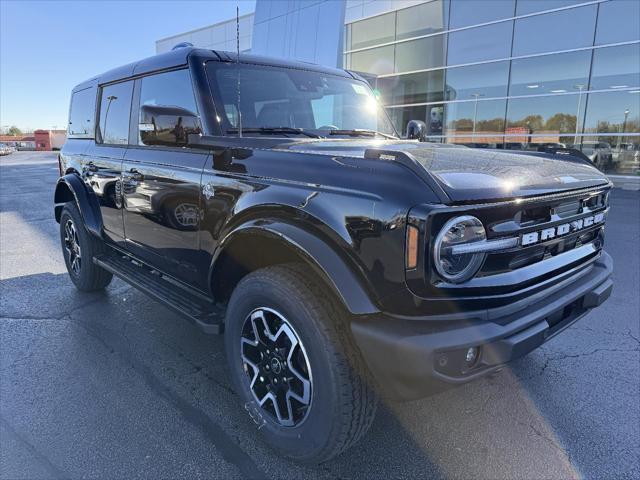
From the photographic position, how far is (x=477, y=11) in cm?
1584

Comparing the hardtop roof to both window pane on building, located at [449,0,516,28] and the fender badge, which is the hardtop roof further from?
window pane on building, located at [449,0,516,28]

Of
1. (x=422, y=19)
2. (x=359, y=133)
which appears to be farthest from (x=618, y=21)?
(x=359, y=133)

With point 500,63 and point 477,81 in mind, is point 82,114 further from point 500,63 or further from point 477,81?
point 477,81

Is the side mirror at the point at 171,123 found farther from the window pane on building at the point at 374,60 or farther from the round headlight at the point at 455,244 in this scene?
the window pane on building at the point at 374,60

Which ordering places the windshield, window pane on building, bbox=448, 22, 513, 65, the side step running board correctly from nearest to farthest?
the side step running board
the windshield
window pane on building, bbox=448, 22, 513, 65

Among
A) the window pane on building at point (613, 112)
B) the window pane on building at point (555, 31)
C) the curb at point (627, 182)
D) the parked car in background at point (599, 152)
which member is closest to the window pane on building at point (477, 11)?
the window pane on building at point (555, 31)

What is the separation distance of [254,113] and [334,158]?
1.05 m

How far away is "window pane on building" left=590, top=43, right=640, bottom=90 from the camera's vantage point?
13.5 m

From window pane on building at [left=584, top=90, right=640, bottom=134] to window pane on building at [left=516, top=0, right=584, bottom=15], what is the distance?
9.43ft

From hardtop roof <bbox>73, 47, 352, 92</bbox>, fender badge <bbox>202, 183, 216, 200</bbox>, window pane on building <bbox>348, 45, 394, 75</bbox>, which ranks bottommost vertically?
fender badge <bbox>202, 183, 216, 200</bbox>

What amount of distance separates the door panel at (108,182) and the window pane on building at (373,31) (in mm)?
16322

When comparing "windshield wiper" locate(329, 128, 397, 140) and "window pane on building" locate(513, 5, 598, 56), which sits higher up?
"window pane on building" locate(513, 5, 598, 56)

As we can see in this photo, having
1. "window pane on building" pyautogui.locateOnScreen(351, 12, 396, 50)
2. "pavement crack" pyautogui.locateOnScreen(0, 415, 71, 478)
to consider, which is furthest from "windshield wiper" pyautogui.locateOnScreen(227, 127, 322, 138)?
"window pane on building" pyautogui.locateOnScreen(351, 12, 396, 50)

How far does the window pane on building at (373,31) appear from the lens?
1805cm
